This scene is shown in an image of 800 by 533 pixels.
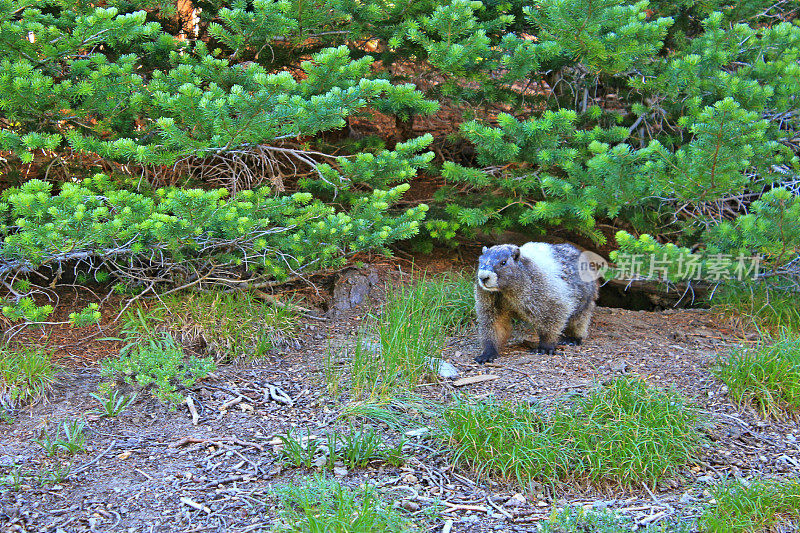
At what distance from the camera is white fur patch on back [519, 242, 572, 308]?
5.61m

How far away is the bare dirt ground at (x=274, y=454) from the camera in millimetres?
3500

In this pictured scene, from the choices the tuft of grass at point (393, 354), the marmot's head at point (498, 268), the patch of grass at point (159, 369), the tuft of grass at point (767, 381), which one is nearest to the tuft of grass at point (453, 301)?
the tuft of grass at point (393, 354)

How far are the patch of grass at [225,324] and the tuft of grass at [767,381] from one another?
11.3ft

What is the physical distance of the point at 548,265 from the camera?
5.70 meters

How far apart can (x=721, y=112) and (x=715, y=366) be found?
1905 mm

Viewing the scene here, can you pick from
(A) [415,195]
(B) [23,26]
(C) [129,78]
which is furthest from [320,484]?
(A) [415,195]

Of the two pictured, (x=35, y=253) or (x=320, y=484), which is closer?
(x=320, y=484)

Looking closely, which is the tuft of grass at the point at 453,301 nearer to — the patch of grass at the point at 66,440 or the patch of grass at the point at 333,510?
the patch of grass at the point at 333,510

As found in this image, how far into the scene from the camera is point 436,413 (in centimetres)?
429

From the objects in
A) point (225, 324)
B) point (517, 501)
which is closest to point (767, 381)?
point (517, 501)

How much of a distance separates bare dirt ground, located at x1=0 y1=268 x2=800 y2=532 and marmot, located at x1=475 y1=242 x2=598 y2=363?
210mm

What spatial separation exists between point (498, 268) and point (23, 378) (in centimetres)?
357

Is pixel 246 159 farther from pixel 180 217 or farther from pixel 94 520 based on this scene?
pixel 94 520

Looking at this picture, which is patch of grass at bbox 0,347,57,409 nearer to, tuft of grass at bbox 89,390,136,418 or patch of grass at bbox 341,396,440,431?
tuft of grass at bbox 89,390,136,418
